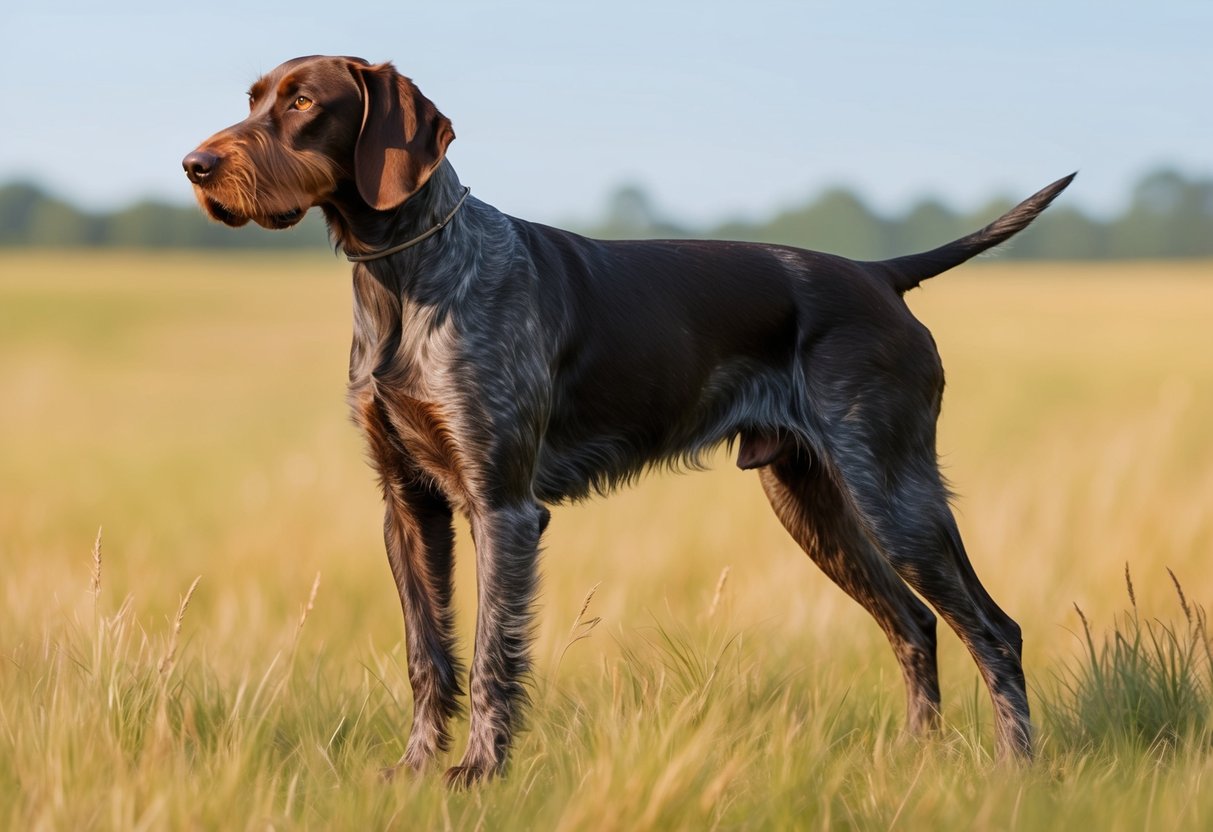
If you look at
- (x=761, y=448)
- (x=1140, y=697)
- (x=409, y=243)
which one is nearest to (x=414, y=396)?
(x=409, y=243)

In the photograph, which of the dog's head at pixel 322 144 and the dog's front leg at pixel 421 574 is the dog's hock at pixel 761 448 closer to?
the dog's front leg at pixel 421 574

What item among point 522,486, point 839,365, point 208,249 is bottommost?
point 208,249

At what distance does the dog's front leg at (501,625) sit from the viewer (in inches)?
165

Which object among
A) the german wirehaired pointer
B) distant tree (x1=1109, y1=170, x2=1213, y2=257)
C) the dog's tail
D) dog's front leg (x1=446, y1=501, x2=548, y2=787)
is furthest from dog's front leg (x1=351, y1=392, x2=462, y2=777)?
distant tree (x1=1109, y1=170, x2=1213, y2=257)

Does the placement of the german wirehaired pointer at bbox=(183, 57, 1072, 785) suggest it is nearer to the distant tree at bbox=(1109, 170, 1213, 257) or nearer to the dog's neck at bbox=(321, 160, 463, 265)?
the dog's neck at bbox=(321, 160, 463, 265)

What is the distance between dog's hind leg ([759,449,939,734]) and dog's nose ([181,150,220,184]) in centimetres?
242

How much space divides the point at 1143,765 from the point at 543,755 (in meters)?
1.84

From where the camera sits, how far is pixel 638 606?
23.4ft

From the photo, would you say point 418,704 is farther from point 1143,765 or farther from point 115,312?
point 115,312

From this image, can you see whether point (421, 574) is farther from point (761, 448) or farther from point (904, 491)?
point (904, 491)

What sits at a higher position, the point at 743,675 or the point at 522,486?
the point at 522,486

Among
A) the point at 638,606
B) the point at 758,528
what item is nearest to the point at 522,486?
the point at 638,606

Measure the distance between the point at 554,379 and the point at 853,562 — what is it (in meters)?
1.57

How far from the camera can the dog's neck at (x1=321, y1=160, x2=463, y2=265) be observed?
14.1ft
